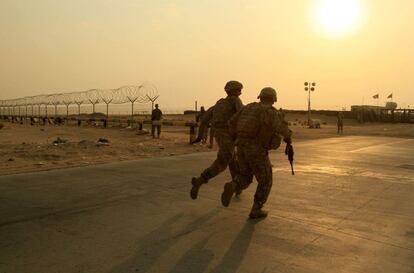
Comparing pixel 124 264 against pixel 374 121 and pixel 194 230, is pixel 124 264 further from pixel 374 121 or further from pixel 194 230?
pixel 374 121

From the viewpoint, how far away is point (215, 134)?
22.3 feet

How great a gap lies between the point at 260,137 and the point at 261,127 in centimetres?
13

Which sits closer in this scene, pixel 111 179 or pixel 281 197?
pixel 281 197

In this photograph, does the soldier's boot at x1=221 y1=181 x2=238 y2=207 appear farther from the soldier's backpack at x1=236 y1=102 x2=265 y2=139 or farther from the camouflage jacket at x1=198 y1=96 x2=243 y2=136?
the camouflage jacket at x1=198 y1=96 x2=243 y2=136

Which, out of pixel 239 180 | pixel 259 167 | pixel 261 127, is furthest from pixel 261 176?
pixel 261 127

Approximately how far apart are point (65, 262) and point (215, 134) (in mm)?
3201

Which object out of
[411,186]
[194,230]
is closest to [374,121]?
[411,186]

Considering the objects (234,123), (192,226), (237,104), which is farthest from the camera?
(237,104)

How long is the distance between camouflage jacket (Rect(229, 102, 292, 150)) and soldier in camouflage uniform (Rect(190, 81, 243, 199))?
781mm

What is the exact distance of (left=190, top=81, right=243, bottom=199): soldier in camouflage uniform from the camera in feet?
21.6

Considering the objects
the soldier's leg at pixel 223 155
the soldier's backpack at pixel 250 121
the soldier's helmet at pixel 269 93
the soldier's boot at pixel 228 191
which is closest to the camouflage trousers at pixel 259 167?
the soldier's backpack at pixel 250 121

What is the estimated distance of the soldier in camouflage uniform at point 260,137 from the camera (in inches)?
222

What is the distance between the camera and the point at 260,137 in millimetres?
5703

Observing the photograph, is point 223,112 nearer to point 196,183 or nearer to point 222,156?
point 222,156
